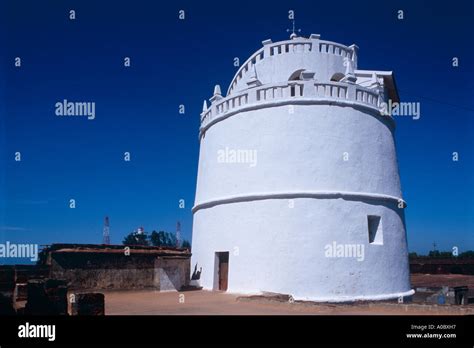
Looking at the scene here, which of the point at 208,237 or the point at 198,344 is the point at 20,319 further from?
the point at 208,237

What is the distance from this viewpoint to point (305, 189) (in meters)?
12.7

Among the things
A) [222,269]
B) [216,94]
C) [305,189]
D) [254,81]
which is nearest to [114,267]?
[222,269]

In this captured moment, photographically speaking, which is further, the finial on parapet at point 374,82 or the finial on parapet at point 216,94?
the finial on parapet at point 216,94

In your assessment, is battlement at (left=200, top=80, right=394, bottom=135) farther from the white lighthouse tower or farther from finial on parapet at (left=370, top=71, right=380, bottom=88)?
finial on parapet at (left=370, top=71, right=380, bottom=88)

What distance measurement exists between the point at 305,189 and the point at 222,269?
383cm

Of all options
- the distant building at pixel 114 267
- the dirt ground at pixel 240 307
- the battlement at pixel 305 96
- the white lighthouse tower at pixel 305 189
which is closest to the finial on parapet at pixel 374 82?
the white lighthouse tower at pixel 305 189

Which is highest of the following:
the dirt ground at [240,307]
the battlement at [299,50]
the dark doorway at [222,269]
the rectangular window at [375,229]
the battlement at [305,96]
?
the battlement at [299,50]

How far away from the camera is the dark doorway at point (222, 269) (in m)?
13.8

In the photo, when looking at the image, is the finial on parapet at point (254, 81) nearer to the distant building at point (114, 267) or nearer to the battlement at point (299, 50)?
the battlement at point (299, 50)

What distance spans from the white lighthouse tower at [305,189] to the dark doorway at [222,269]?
0.11ft

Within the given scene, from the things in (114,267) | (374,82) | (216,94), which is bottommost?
(114,267)

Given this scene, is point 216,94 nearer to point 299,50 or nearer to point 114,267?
point 299,50

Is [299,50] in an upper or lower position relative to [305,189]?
upper

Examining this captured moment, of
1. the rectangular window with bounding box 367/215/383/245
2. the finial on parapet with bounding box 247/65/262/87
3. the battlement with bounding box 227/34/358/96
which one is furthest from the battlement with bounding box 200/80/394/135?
the rectangular window with bounding box 367/215/383/245
